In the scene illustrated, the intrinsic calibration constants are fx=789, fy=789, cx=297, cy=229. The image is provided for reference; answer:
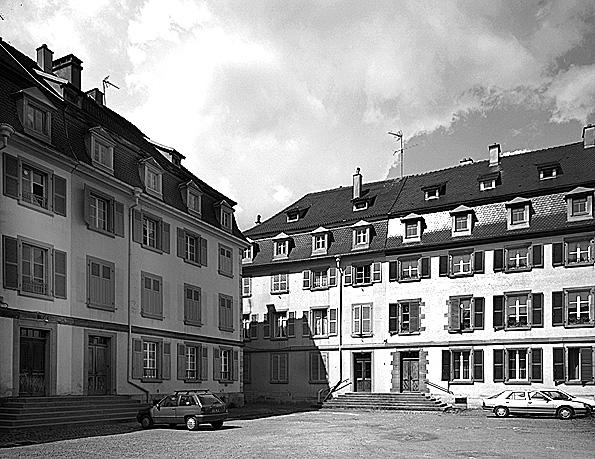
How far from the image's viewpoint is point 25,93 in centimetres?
2636

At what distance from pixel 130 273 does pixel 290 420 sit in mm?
8856

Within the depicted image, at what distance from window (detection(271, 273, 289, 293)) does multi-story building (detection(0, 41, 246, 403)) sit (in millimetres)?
8617

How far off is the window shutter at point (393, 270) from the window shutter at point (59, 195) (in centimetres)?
2265

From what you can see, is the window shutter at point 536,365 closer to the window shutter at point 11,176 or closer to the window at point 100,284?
the window at point 100,284

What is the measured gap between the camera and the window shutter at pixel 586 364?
38.9 meters

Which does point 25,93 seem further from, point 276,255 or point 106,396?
point 276,255

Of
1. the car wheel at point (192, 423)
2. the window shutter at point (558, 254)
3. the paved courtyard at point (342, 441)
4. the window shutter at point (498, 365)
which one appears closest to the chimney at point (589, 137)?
the window shutter at point (558, 254)

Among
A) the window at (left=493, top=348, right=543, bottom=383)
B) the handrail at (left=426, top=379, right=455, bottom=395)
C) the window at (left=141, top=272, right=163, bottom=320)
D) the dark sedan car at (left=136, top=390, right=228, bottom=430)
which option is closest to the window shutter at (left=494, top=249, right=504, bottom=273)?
the window at (left=493, top=348, right=543, bottom=383)

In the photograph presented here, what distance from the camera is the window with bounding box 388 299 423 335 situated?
147ft

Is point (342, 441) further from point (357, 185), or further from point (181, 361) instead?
point (357, 185)

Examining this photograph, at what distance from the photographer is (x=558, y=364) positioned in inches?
1570

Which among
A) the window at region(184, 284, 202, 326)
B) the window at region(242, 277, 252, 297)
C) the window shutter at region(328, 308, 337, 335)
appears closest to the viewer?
the window at region(184, 284, 202, 326)

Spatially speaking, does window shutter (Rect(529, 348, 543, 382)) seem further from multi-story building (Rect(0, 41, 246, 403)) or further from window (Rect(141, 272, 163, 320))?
window (Rect(141, 272, 163, 320))

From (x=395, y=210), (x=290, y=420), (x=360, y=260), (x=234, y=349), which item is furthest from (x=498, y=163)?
(x=290, y=420)
